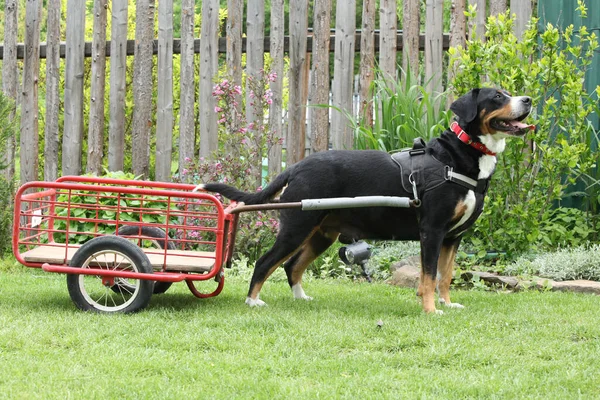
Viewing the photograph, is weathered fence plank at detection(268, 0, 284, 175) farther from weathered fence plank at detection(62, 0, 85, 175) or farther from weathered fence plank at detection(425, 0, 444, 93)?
weathered fence plank at detection(62, 0, 85, 175)

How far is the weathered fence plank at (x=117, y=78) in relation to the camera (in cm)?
883

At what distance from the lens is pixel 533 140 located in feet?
23.8

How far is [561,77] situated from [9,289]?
15.6 ft

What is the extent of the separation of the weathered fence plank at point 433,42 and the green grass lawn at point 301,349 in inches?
116

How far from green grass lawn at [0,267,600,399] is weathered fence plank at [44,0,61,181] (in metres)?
3.53

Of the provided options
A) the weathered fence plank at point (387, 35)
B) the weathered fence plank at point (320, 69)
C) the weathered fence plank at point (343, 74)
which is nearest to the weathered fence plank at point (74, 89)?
the weathered fence plank at point (320, 69)

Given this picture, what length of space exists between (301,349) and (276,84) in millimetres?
4537

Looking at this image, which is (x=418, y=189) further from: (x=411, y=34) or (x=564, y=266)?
(x=411, y=34)

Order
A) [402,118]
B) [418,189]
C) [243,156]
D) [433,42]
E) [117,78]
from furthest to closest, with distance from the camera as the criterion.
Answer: [117,78] < [433,42] < [243,156] < [402,118] < [418,189]

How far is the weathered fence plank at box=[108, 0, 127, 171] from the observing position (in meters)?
8.83

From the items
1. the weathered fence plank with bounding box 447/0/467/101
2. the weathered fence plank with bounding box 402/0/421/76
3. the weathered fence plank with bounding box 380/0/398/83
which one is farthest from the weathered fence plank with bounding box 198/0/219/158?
the weathered fence plank with bounding box 447/0/467/101

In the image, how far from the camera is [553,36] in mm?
6926

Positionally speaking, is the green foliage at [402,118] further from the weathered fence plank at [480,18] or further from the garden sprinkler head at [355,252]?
the garden sprinkler head at [355,252]

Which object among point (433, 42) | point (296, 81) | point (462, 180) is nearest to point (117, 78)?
point (296, 81)
